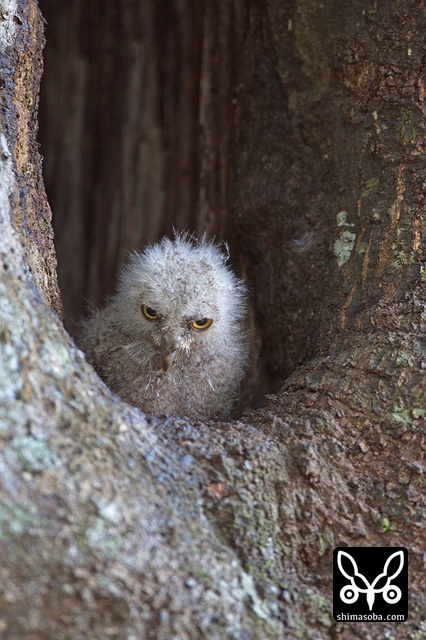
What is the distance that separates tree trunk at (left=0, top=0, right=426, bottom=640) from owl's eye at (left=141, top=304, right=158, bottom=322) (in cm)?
52

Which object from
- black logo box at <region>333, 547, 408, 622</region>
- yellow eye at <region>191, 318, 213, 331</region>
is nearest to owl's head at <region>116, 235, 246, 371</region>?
yellow eye at <region>191, 318, 213, 331</region>

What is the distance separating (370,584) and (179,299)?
145 centimetres

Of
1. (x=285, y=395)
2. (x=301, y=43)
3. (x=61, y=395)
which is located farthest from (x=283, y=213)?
(x=61, y=395)

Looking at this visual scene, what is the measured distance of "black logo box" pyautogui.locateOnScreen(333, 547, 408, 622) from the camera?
230cm

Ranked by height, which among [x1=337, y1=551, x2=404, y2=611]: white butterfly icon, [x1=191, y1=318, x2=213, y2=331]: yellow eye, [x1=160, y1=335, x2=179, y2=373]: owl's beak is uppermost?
[x1=191, y1=318, x2=213, y2=331]: yellow eye

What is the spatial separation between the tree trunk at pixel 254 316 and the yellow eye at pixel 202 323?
1.55 ft

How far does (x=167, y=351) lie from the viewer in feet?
10.5

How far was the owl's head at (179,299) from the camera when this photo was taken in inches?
128

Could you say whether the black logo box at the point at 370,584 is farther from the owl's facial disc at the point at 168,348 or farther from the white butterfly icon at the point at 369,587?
the owl's facial disc at the point at 168,348

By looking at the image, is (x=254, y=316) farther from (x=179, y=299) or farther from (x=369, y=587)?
(x=369, y=587)

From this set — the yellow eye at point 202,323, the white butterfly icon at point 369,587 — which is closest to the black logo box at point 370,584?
the white butterfly icon at point 369,587

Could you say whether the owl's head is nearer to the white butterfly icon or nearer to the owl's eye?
the owl's eye

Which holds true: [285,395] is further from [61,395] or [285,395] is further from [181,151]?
[181,151]

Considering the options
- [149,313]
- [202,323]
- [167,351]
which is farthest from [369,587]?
[149,313]
